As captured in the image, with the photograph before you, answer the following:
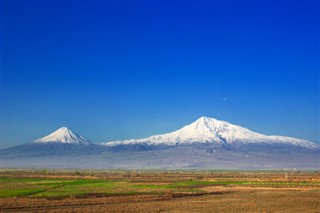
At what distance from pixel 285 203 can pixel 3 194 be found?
1145 inches

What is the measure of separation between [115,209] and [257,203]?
41.9ft

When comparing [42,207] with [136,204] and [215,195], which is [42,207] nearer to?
[136,204]

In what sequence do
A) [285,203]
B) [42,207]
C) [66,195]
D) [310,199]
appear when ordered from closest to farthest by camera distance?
[42,207], [285,203], [310,199], [66,195]

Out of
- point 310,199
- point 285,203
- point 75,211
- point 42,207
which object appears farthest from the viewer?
point 310,199

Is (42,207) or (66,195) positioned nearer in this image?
(42,207)

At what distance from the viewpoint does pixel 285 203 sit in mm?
42531

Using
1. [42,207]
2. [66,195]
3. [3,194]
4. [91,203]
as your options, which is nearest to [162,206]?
[91,203]

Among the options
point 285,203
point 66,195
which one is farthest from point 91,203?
point 285,203

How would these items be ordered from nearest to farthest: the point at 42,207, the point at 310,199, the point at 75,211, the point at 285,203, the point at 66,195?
the point at 75,211 < the point at 42,207 < the point at 285,203 < the point at 310,199 < the point at 66,195

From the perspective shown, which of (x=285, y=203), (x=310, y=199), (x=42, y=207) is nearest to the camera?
(x=42, y=207)

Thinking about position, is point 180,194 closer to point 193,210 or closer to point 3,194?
point 193,210

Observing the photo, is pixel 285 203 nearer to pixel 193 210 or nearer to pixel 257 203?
pixel 257 203

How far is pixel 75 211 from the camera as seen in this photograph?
37.2 meters

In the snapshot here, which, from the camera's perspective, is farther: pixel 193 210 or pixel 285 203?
pixel 285 203
